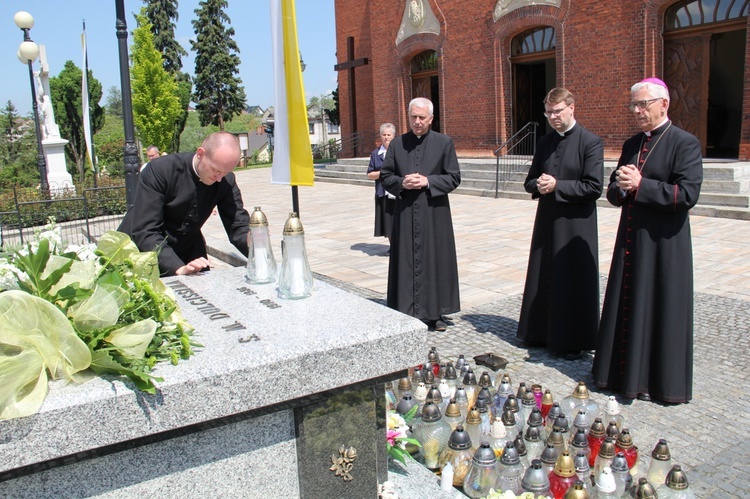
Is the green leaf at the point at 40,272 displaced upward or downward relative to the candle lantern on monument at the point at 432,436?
upward

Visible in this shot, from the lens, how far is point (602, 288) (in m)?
7.10

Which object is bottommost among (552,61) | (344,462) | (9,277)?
(344,462)

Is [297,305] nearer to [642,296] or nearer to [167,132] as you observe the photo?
[642,296]

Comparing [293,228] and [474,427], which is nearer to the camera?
[293,228]

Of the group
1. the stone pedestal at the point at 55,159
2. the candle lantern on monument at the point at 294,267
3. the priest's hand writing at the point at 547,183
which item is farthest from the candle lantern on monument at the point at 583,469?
the stone pedestal at the point at 55,159

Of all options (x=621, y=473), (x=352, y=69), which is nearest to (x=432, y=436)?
(x=621, y=473)

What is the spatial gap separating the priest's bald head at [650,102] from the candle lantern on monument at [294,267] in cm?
244

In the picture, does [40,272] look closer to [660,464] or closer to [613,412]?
[660,464]

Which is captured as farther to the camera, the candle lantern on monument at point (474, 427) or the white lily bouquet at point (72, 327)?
the candle lantern on monument at point (474, 427)

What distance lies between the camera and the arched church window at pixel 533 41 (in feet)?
57.2

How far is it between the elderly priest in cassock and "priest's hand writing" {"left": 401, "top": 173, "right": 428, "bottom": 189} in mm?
71

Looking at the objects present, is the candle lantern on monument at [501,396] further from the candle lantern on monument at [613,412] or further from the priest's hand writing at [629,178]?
the priest's hand writing at [629,178]

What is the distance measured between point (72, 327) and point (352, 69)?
25.0 metres

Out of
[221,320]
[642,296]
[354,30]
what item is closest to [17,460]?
[221,320]
